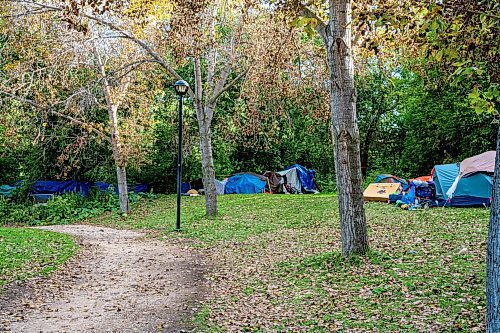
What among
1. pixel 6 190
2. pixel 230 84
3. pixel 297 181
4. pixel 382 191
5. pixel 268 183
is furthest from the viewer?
pixel 297 181

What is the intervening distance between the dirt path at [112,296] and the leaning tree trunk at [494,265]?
3.59m

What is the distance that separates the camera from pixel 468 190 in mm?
15297

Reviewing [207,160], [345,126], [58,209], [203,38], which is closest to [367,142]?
[207,160]

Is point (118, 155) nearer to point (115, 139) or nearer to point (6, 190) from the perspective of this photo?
point (115, 139)

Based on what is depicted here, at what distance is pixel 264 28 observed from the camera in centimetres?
1451

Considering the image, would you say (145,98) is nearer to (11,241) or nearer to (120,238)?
(120,238)

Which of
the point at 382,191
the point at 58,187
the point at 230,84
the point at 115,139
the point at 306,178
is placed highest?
the point at 230,84

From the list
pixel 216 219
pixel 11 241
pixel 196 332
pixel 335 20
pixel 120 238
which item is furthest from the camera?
pixel 216 219

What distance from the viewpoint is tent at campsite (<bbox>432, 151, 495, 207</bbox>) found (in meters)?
15.0

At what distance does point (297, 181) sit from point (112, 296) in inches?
846

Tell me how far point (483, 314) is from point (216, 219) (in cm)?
1155

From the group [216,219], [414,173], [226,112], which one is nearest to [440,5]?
[216,219]

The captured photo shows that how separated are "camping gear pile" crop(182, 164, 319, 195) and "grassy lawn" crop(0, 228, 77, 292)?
15199mm

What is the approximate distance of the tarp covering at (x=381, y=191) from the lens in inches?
754
